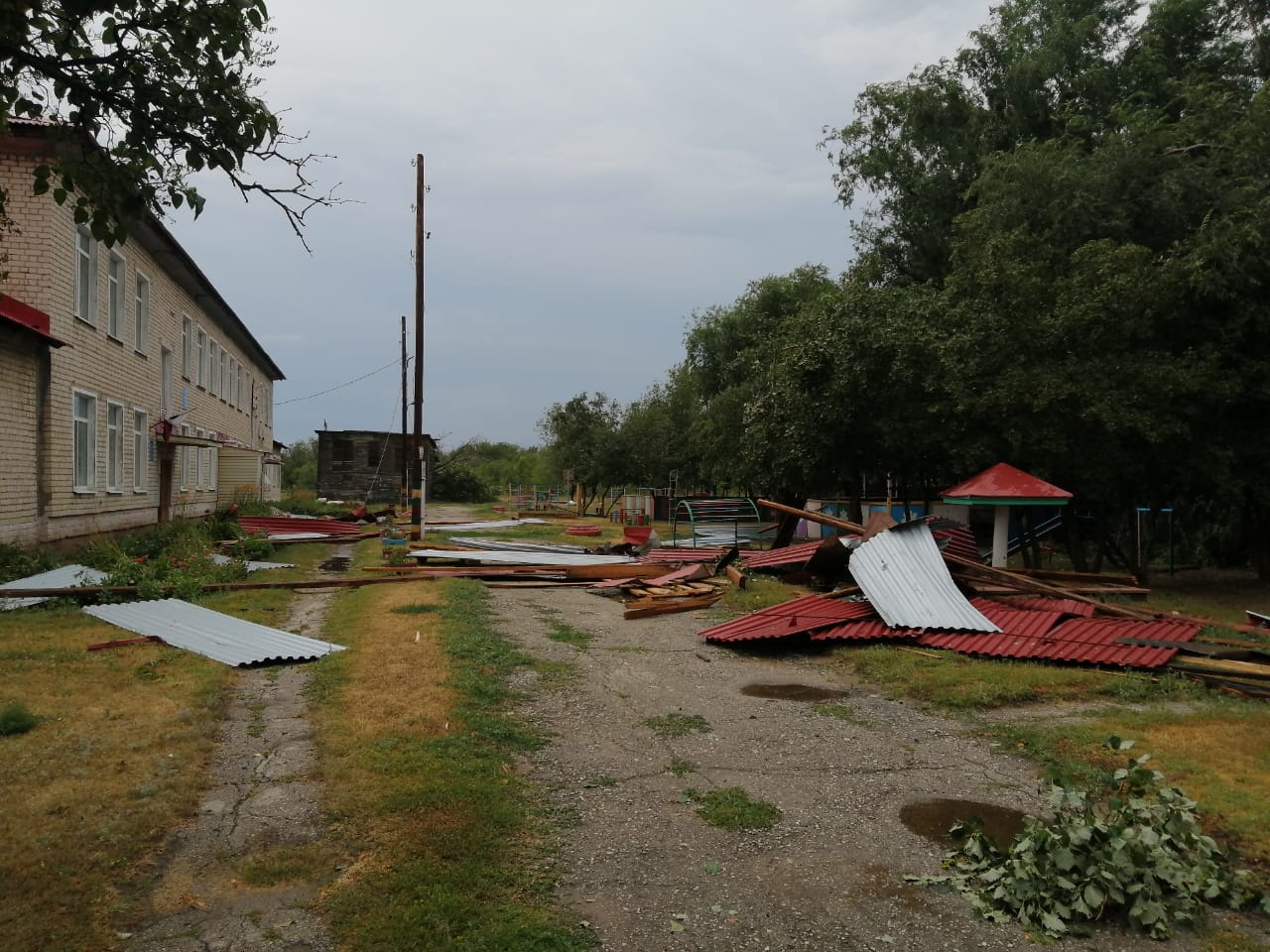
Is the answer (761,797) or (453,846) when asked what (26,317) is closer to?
(453,846)

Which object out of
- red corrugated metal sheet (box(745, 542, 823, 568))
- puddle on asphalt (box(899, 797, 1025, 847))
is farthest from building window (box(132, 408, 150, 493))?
puddle on asphalt (box(899, 797, 1025, 847))

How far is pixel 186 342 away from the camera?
2309 centimetres

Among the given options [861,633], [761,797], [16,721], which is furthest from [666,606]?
[16,721]

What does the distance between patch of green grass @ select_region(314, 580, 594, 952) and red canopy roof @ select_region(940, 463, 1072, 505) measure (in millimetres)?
9954

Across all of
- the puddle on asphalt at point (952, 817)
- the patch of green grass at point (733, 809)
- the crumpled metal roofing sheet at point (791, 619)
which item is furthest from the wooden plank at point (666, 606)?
the puddle on asphalt at point (952, 817)

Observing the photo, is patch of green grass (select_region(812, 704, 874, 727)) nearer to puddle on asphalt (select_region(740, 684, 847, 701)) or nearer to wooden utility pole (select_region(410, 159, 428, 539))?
puddle on asphalt (select_region(740, 684, 847, 701))

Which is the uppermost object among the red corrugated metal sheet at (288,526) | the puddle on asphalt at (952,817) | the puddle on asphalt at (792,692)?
the red corrugated metal sheet at (288,526)

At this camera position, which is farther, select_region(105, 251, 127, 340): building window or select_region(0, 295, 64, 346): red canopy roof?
select_region(105, 251, 127, 340): building window

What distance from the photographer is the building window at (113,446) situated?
16.4m

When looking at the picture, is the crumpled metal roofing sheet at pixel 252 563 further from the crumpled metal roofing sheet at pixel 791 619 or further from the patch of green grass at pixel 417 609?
the crumpled metal roofing sheet at pixel 791 619

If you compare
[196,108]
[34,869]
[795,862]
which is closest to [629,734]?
[795,862]

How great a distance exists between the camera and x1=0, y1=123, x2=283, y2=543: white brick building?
42.7 feet

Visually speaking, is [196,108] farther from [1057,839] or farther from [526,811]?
[1057,839]

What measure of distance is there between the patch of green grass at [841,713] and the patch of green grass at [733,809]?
196 cm
